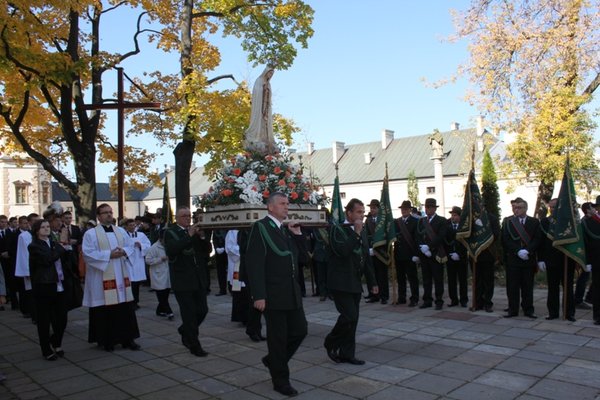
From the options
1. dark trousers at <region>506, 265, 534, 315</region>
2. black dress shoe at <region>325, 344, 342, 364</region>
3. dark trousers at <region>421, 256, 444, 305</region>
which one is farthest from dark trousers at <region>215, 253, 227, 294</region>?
black dress shoe at <region>325, 344, 342, 364</region>

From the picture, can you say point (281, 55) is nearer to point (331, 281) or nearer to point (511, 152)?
point (511, 152)

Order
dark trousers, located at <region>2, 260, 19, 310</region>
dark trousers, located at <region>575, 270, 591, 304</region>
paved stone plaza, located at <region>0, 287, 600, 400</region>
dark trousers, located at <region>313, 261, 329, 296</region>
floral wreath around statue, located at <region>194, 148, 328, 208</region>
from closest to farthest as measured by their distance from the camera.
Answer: paved stone plaza, located at <region>0, 287, 600, 400</region> < floral wreath around statue, located at <region>194, 148, 328, 208</region> < dark trousers, located at <region>575, 270, 591, 304</region> < dark trousers, located at <region>2, 260, 19, 310</region> < dark trousers, located at <region>313, 261, 329, 296</region>

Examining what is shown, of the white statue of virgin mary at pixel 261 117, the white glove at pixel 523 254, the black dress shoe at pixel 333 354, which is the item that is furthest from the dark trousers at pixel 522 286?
the white statue of virgin mary at pixel 261 117

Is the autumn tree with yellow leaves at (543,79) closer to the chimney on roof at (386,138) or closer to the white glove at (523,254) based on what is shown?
the white glove at (523,254)

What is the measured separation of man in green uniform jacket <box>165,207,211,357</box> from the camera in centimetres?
702

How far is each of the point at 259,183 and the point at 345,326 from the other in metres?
2.41

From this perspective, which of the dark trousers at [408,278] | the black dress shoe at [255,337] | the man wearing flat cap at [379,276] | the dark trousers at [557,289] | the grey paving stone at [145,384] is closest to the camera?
the grey paving stone at [145,384]

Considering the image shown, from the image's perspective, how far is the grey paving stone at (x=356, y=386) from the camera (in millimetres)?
5285

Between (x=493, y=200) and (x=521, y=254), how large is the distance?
320 inches

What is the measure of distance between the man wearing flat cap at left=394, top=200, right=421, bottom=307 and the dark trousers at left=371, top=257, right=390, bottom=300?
1.10 feet

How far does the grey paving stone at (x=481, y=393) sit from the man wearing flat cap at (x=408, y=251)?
5.20 m

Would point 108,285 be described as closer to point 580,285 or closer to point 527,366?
point 527,366

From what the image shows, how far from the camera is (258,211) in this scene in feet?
22.9

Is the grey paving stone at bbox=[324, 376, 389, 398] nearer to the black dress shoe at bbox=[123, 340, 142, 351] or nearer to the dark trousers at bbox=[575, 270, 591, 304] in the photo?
the black dress shoe at bbox=[123, 340, 142, 351]
